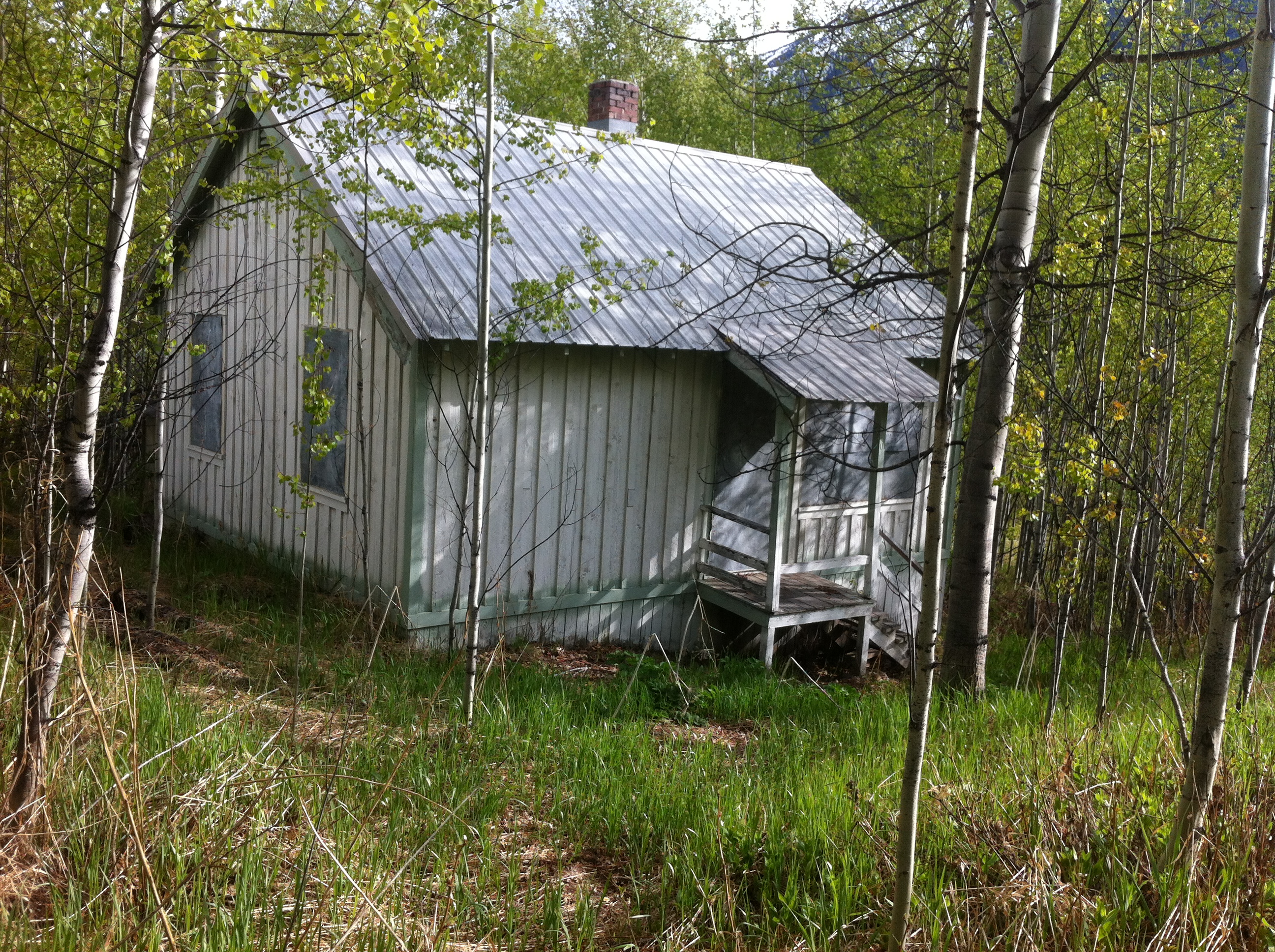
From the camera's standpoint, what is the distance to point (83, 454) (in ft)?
11.9

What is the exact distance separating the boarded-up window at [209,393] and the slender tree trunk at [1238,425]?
9.50 metres

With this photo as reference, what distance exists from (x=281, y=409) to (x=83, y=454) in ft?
21.5

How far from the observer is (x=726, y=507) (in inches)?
407

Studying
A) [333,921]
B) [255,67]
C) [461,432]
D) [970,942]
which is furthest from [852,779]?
[461,432]

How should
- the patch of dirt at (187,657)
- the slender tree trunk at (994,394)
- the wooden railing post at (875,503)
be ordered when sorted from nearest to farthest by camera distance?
the patch of dirt at (187,657) < the slender tree trunk at (994,394) < the wooden railing post at (875,503)

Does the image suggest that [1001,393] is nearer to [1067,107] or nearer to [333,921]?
[1067,107]

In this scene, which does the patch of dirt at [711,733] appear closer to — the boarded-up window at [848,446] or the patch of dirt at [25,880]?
the boarded-up window at [848,446]

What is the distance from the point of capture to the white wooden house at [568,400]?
838cm

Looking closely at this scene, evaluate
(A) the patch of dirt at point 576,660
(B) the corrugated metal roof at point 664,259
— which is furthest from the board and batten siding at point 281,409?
(A) the patch of dirt at point 576,660

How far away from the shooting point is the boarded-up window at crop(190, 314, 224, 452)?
36.2ft

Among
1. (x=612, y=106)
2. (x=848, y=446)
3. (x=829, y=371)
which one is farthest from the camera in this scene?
(x=612, y=106)

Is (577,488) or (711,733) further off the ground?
(577,488)

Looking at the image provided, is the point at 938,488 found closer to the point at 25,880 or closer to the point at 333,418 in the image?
the point at 25,880

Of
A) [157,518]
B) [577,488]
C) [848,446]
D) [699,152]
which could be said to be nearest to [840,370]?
[848,446]
